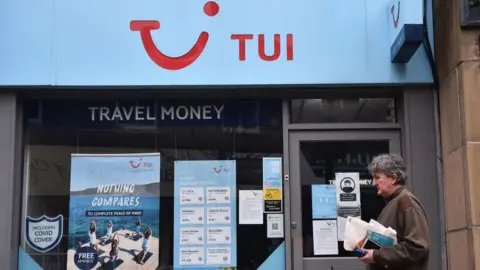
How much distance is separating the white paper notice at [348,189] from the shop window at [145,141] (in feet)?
1.95

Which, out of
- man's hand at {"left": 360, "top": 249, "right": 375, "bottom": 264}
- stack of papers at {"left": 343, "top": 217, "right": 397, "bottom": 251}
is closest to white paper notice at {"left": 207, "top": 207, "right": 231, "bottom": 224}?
stack of papers at {"left": 343, "top": 217, "right": 397, "bottom": 251}

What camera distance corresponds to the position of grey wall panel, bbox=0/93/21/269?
17.5ft

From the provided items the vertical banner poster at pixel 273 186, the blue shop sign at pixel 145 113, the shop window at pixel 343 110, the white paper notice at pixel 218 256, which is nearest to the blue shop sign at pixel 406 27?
the shop window at pixel 343 110

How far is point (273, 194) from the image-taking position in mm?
5555

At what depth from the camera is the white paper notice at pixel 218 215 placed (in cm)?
555

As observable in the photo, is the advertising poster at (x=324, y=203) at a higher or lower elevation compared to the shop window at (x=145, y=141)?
lower

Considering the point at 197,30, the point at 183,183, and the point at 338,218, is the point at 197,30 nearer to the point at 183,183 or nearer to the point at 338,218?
the point at 183,183

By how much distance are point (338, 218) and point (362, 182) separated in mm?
391

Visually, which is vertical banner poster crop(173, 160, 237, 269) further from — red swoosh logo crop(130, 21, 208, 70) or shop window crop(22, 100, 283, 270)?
red swoosh logo crop(130, 21, 208, 70)

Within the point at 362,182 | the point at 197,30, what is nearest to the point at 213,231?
the point at 362,182

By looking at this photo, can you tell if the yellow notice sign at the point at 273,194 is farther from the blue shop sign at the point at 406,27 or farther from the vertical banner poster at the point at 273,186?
the blue shop sign at the point at 406,27

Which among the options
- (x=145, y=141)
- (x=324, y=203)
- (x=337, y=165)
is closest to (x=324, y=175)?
(x=337, y=165)

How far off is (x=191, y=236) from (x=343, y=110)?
178cm

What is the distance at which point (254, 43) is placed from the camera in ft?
17.9
